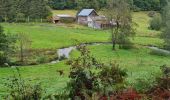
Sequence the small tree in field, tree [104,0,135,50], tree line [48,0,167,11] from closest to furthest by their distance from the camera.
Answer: the small tree in field, tree [104,0,135,50], tree line [48,0,167,11]

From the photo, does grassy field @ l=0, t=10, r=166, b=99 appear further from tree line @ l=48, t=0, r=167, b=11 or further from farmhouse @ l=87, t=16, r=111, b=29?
tree line @ l=48, t=0, r=167, b=11

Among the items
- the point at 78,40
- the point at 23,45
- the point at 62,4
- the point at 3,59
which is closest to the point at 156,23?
the point at 62,4

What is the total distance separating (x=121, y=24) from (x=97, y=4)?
65658 millimetres

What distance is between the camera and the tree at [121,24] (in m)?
96.1

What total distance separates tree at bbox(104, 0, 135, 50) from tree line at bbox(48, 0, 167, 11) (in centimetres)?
5083

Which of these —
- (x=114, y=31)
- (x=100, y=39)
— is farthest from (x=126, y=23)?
(x=100, y=39)

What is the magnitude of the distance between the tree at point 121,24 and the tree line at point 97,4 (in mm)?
50830

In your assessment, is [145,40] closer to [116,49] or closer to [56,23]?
[116,49]

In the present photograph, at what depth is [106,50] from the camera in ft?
308

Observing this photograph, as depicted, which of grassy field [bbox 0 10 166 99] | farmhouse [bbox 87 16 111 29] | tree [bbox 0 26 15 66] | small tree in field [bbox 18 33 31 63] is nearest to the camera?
tree [bbox 0 26 15 66]

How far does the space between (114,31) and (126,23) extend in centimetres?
348

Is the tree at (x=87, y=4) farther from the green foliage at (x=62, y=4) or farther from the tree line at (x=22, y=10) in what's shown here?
the tree line at (x=22, y=10)

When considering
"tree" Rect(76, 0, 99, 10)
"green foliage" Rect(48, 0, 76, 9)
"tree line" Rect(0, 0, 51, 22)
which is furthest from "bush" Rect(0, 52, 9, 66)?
"green foliage" Rect(48, 0, 76, 9)

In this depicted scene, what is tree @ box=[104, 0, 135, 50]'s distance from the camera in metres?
96.1
